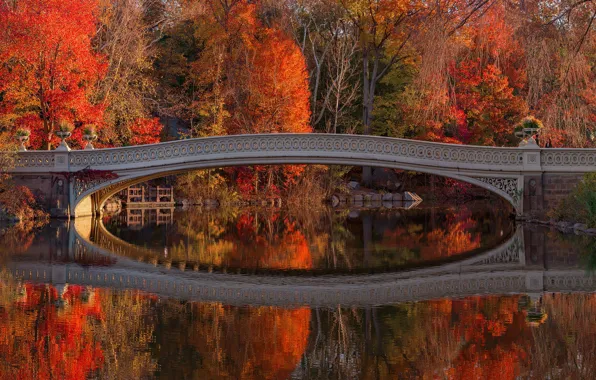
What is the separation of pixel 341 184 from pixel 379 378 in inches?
1270

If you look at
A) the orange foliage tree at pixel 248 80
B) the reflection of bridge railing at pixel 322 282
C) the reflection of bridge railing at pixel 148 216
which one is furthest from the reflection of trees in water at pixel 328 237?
the orange foliage tree at pixel 248 80

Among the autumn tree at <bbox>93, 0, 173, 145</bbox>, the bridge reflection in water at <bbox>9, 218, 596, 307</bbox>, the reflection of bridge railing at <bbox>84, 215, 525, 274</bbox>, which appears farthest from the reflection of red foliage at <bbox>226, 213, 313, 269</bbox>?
the autumn tree at <bbox>93, 0, 173, 145</bbox>

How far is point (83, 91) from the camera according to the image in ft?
97.1

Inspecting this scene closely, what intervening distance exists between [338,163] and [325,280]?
1278cm

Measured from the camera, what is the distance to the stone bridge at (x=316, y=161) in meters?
24.1

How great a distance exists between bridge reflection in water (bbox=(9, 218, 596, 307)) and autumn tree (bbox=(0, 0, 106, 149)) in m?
13.9

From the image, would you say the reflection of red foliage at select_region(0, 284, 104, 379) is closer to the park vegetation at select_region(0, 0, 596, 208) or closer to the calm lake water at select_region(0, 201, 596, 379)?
the calm lake water at select_region(0, 201, 596, 379)

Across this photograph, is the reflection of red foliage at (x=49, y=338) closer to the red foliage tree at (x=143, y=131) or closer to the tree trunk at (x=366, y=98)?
the red foliage tree at (x=143, y=131)

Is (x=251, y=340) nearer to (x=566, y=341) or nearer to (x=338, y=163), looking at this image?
(x=566, y=341)

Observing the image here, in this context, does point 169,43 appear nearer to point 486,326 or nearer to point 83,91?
point 83,91

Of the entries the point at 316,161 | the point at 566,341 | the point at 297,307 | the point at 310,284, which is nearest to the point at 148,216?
the point at 316,161

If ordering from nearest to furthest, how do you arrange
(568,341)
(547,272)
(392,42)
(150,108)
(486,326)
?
(568,341)
(486,326)
(547,272)
(150,108)
(392,42)

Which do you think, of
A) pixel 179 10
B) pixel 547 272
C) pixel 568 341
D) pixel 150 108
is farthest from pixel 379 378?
pixel 179 10

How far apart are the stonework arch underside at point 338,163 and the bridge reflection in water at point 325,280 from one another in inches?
341
